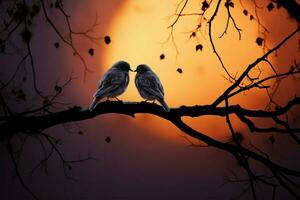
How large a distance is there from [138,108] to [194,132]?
0.52m

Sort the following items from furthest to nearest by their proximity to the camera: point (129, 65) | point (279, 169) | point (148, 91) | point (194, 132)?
point (129, 65), point (148, 91), point (194, 132), point (279, 169)

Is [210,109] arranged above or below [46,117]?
above

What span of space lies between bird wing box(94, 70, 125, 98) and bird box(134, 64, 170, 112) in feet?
0.71

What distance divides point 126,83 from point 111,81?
0.25 m

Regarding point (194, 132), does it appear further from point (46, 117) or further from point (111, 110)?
point (46, 117)

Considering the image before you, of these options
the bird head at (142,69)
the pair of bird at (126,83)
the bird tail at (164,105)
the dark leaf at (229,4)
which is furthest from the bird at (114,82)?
the dark leaf at (229,4)

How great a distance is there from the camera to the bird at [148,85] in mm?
4238

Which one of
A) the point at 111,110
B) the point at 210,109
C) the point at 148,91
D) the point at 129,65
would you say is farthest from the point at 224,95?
the point at 129,65

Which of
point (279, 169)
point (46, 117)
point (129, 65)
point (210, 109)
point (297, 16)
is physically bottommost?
point (279, 169)

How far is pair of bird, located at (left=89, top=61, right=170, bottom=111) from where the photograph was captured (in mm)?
4246

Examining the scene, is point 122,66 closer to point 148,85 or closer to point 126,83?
point 126,83

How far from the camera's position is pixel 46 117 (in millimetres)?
3199

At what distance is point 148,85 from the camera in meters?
4.44

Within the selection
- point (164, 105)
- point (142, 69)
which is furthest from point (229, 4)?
point (142, 69)
